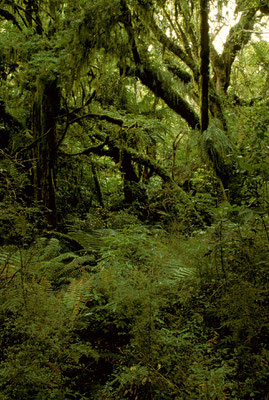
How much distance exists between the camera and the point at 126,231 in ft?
18.2

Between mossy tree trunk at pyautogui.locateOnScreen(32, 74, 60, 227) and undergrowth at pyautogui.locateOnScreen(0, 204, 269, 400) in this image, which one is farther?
mossy tree trunk at pyautogui.locateOnScreen(32, 74, 60, 227)

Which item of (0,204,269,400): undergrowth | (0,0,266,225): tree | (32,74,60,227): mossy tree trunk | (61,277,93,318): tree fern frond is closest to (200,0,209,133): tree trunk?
(0,0,266,225): tree

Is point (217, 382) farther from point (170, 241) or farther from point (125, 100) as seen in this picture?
point (125, 100)

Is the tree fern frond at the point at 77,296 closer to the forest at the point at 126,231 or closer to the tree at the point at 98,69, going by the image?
the forest at the point at 126,231

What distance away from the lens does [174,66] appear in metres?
8.62

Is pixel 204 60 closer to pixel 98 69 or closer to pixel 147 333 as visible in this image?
pixel 98 69

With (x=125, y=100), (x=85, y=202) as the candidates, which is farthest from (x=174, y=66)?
(x=85, y=202)

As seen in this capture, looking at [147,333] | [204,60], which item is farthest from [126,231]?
[204,60]

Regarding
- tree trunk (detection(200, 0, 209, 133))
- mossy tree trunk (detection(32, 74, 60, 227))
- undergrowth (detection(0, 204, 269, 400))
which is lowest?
undergrowth (detection(0, 204, 269, 400))

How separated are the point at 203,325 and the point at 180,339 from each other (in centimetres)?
41

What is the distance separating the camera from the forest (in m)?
2.14

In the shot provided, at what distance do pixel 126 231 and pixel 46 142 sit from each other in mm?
2765

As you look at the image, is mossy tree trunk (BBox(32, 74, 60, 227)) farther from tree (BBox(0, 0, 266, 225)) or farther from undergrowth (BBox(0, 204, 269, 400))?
undergrowth (BBox(0, 204, 269, 400))

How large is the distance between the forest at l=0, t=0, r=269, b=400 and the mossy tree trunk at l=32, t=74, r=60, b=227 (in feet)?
0.10
